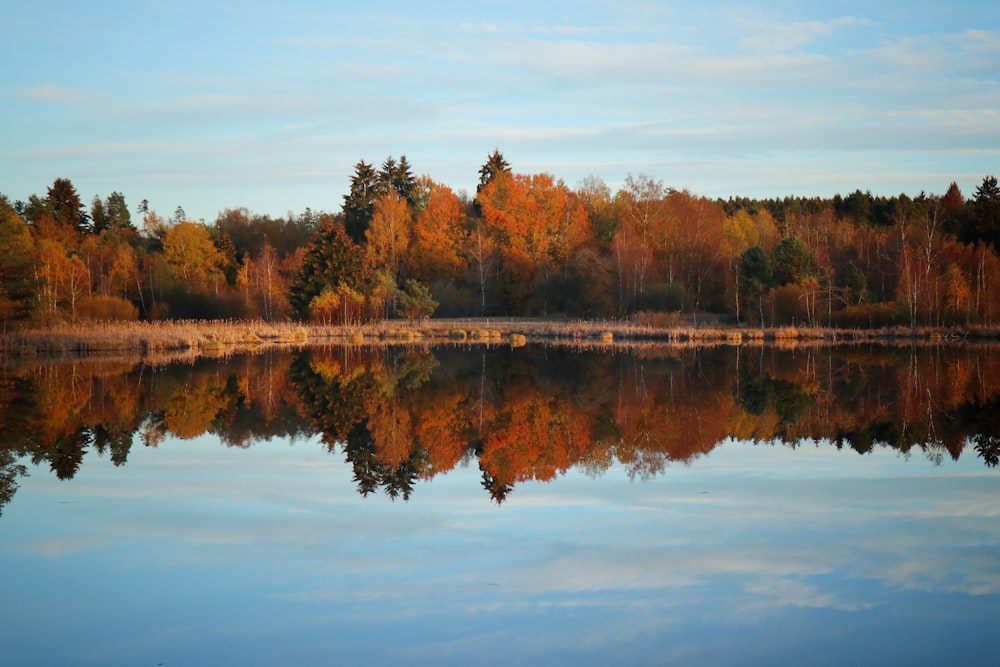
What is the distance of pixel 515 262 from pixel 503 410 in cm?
3745

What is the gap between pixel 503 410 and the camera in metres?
18.7

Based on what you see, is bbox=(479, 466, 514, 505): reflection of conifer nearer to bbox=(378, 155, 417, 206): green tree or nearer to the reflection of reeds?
the reflection of reeds

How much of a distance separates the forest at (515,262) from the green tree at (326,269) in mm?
96

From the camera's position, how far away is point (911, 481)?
38.7 feet

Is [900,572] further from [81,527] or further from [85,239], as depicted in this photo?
[85,239]

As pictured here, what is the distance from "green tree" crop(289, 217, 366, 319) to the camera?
1812 inches

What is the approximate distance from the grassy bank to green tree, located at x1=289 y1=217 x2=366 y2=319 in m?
1.56

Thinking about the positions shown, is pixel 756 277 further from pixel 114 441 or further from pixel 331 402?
pixel 114 441

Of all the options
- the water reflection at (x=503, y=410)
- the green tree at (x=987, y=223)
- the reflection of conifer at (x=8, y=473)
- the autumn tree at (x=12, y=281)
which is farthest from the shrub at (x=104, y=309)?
the green tree at (x=987, y=223)

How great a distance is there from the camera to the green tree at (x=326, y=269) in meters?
46.0

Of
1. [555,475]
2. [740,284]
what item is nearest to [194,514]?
[555,475]

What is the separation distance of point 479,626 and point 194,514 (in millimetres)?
4908

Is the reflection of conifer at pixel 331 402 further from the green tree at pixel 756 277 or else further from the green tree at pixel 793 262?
the green tree at pixel 793 262

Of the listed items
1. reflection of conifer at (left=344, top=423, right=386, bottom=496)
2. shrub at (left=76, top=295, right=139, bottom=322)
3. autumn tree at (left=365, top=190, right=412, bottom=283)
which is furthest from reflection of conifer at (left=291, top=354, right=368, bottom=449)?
autumn tree at (left=365, top=190, right=412, bottom=283)
